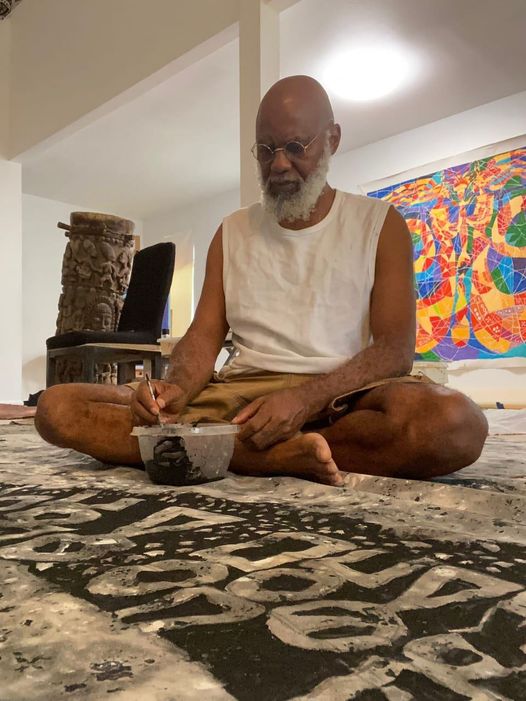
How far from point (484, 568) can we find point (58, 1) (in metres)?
5.68

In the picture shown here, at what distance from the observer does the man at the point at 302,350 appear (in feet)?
4.21

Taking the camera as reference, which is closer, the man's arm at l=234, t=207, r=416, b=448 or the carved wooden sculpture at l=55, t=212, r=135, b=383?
the man's arm at l=234, t=207, r=416, b=448

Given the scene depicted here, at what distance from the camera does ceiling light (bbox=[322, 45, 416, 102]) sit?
475 centimetres

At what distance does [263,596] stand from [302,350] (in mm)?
887

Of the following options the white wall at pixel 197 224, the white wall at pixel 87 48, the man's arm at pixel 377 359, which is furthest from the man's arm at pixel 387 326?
the white wall at pixel 197 224

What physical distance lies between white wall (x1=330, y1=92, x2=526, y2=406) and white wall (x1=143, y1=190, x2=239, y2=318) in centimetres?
190

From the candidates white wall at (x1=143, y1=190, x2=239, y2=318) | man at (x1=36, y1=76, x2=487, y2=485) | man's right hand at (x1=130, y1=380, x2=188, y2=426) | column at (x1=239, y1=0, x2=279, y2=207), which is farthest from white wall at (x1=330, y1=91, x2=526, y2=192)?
man's right hand at (x1=130, y1=380, x2=188, y2=426)

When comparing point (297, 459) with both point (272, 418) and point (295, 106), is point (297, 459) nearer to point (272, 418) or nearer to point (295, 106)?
point (272, 418)

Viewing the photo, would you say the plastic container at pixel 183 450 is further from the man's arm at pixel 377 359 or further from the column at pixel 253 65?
the column at pixel 253 65

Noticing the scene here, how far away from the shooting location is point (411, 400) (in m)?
1.29

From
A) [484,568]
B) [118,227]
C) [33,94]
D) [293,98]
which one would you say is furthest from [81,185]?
[484,568]

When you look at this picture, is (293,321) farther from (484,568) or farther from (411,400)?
(484,568)

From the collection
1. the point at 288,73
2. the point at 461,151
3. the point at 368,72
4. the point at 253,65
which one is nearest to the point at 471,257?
the point at 461,151

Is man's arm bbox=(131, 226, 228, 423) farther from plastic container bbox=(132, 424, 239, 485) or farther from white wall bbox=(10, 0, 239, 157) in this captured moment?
white wall bbox=(10, 0, 239, 157)
